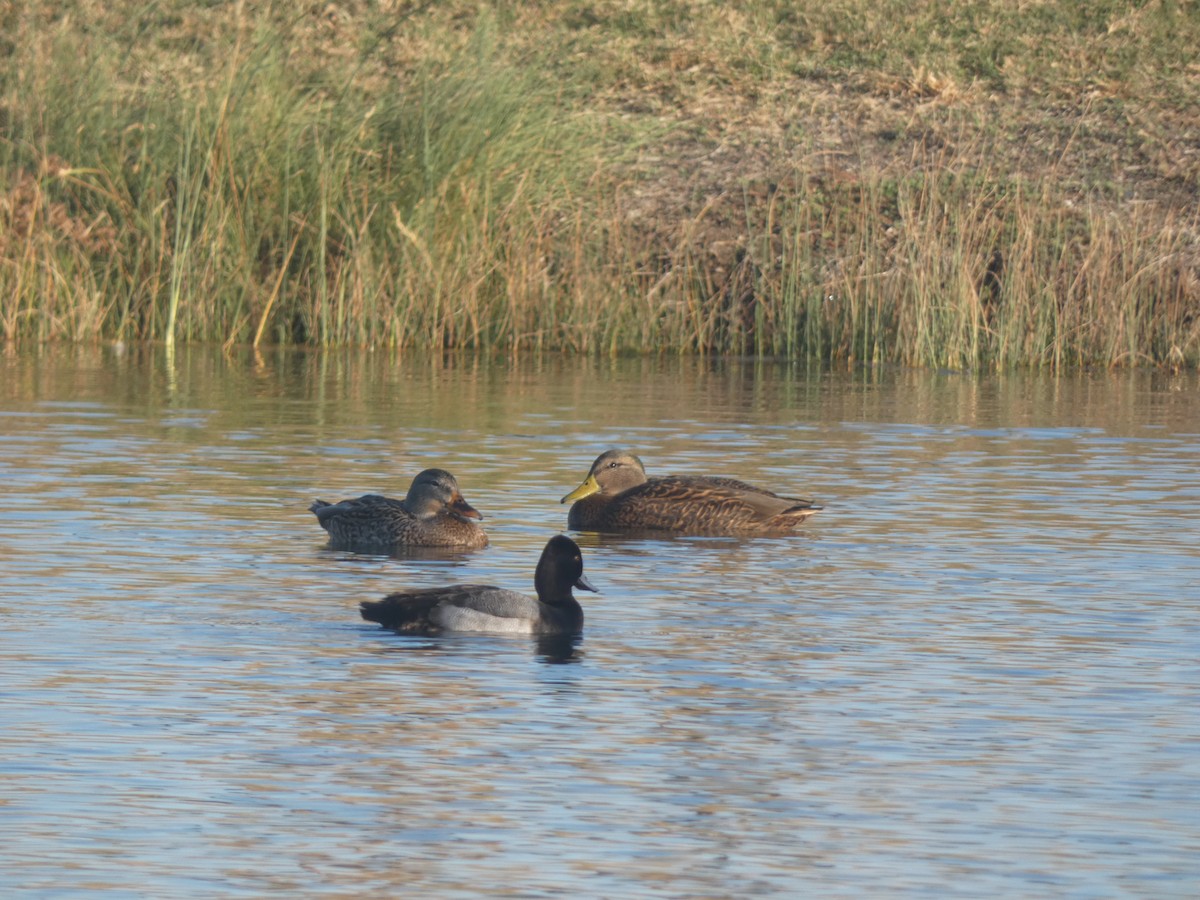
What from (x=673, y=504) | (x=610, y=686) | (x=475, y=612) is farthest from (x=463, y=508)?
(x=610, y=686)

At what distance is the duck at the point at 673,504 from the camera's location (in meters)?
13.1

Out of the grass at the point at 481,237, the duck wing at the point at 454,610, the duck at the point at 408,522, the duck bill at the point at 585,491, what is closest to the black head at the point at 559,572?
the duck wing at the point at 454,610

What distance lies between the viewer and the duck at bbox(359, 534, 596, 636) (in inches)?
378

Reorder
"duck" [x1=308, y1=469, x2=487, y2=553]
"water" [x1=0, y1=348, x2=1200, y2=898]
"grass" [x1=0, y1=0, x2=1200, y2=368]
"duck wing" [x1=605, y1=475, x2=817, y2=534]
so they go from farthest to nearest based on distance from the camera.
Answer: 1. "grass" [x1=0, y1=0, x2=1200, y2=368]
2. "duck wing" [x1=605, y1=475, x2=817, y2=534]
3. "duck" [x1=308, y1=469, x2=487, y2=553]
4. "water" [x1=0, y1=348, x2=1200, y2=898]

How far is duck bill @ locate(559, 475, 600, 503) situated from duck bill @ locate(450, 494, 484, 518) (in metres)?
1.07

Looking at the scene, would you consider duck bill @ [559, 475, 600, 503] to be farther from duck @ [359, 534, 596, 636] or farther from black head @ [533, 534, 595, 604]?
duck @ [359, 534, 596, 636]

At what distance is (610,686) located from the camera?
859 centimetres

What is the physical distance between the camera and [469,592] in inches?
379

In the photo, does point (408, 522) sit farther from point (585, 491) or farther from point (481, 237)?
point (481, 237)

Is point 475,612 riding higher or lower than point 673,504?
lower

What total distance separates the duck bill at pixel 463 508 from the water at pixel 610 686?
16.2 inches

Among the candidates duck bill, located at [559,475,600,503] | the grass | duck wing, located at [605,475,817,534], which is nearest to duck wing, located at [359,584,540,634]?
duck wing, located at [605,475,817,534]

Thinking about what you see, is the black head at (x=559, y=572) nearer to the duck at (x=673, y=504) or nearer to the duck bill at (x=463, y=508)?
the duck bill at (x=463, y=508)

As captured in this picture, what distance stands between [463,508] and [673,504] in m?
1.46
